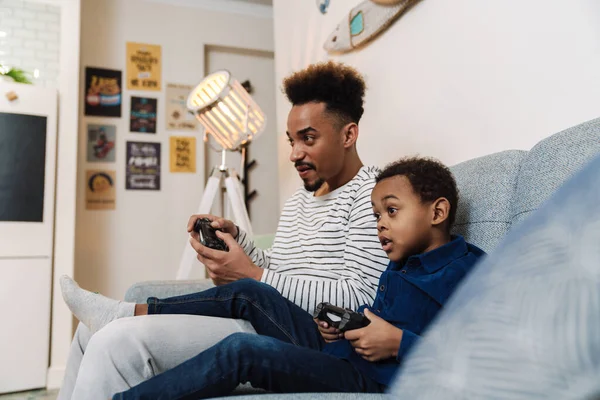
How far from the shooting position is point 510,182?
93 centimetres

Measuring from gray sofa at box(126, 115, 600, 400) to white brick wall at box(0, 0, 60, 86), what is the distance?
269cm

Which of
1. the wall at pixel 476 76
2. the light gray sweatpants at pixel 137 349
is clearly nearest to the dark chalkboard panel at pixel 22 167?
the wall at pixel 476 76

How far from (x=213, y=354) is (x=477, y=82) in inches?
39.4

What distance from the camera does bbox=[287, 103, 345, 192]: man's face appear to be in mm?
1274

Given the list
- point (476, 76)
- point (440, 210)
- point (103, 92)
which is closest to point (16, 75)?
point (103, 92)

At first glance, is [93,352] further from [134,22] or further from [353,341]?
[134,22]

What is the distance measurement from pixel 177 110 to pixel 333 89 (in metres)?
2.32

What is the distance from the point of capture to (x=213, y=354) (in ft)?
2.39

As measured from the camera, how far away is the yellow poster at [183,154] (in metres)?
3.38

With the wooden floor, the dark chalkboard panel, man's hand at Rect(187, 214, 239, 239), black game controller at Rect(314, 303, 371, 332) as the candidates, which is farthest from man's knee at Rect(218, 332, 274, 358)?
the dark chalkboard panel

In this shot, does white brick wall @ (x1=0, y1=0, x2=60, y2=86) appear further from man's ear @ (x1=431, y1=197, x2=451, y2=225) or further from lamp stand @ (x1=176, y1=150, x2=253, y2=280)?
man's ear @ (x1=431, y1=197, x2=451, y2=225)

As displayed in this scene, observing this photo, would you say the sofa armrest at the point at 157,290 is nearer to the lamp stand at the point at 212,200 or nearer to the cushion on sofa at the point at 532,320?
the lamp stand at the point at 212,200

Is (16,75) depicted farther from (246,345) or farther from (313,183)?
(246,345)

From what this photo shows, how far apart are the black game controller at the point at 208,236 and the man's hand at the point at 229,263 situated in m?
0.02
